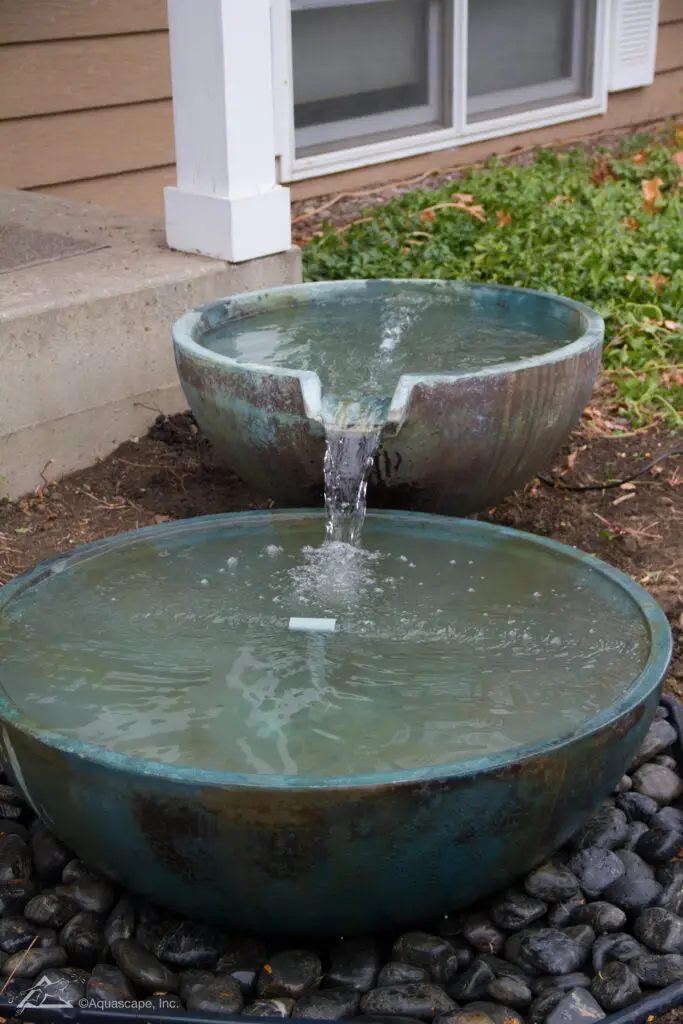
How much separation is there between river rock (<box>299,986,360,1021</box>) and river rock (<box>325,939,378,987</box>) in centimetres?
2

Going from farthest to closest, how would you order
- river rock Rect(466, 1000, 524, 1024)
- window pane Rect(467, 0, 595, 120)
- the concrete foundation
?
window pane Rect(467, 0, 595, 120)
the concrete foundation
river rock Rect(466, 1000, 524, 1024)

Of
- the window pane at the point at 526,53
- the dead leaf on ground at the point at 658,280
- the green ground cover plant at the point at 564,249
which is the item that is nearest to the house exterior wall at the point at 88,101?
the green ground cover plant at the point at 564,249

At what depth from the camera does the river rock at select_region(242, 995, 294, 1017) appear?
1907 millimetres

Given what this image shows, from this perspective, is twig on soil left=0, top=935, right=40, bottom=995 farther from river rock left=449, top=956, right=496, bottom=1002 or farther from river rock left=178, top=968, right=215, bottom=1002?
river rock left=449, top=956, right=496, bottom=1002

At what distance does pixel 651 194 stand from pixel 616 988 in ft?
16.2

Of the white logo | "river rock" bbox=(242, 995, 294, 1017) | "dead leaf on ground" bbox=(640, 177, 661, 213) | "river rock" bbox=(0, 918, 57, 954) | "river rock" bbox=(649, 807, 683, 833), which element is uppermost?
"dead leaf on ground" bbox=(640, 177, 661, 213)

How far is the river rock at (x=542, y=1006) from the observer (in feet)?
6.31

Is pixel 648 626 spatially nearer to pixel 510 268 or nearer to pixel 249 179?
pixel 249 179

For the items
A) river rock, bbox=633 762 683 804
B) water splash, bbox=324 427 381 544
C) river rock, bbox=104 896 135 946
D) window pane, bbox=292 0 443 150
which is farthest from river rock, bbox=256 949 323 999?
window pane, bbox=292 0 443 150

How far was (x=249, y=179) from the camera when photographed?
409 centimetres

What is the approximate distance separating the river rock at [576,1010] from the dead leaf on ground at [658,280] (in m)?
Answer: 3.43

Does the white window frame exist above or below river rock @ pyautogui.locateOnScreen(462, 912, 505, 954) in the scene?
above

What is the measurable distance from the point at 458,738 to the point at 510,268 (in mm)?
3221

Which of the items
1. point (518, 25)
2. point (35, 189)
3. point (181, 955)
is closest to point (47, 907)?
point (181, 955)
